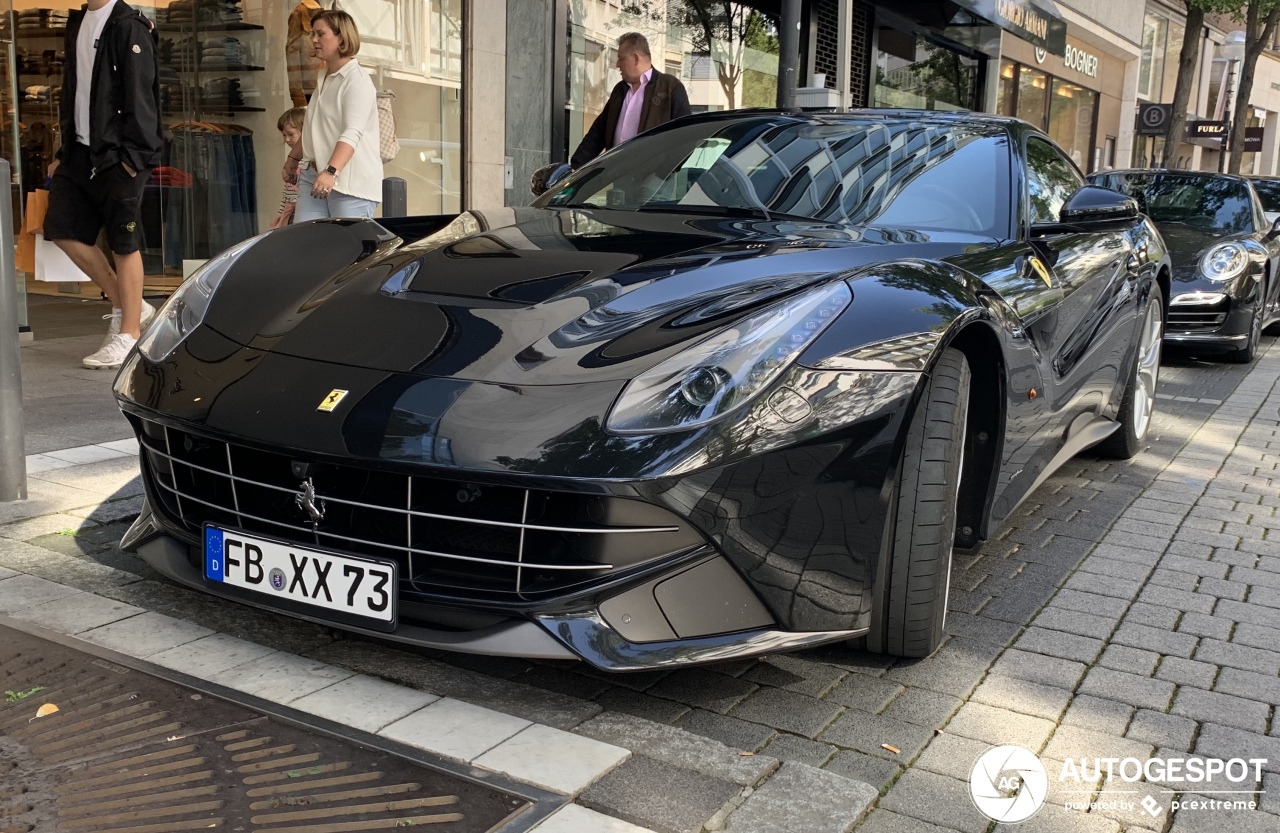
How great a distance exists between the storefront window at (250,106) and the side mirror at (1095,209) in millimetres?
6533

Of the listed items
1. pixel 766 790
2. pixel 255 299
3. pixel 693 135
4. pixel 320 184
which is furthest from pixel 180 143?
pixel 766 790

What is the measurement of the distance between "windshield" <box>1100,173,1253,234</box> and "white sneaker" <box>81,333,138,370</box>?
745cm

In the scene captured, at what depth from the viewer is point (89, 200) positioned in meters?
6.15

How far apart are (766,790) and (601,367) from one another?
2.93 feet

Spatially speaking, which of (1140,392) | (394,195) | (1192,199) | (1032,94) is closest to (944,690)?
(1140,392)

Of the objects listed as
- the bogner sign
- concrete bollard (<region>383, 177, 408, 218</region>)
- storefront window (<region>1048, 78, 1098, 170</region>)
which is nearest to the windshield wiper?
concrete bollard (<region>383, 177, 408, 218</region>)

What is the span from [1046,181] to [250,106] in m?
7.25

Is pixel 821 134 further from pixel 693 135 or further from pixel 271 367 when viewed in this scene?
pixel 271 367

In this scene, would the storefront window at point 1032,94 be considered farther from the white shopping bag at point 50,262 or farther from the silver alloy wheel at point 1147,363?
the white shopping bag at point 50,262

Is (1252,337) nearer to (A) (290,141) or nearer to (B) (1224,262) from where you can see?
(B) (1224,262)

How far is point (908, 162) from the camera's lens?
3713mm

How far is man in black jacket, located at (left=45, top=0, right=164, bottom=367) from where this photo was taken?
5.98 meters

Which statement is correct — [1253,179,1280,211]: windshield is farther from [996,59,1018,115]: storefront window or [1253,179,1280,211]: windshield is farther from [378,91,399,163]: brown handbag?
[378,91,399,163]: brown handbag

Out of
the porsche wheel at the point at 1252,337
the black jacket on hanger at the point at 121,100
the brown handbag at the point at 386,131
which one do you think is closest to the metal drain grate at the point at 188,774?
the black jacket on hanger at the point at 121,100
